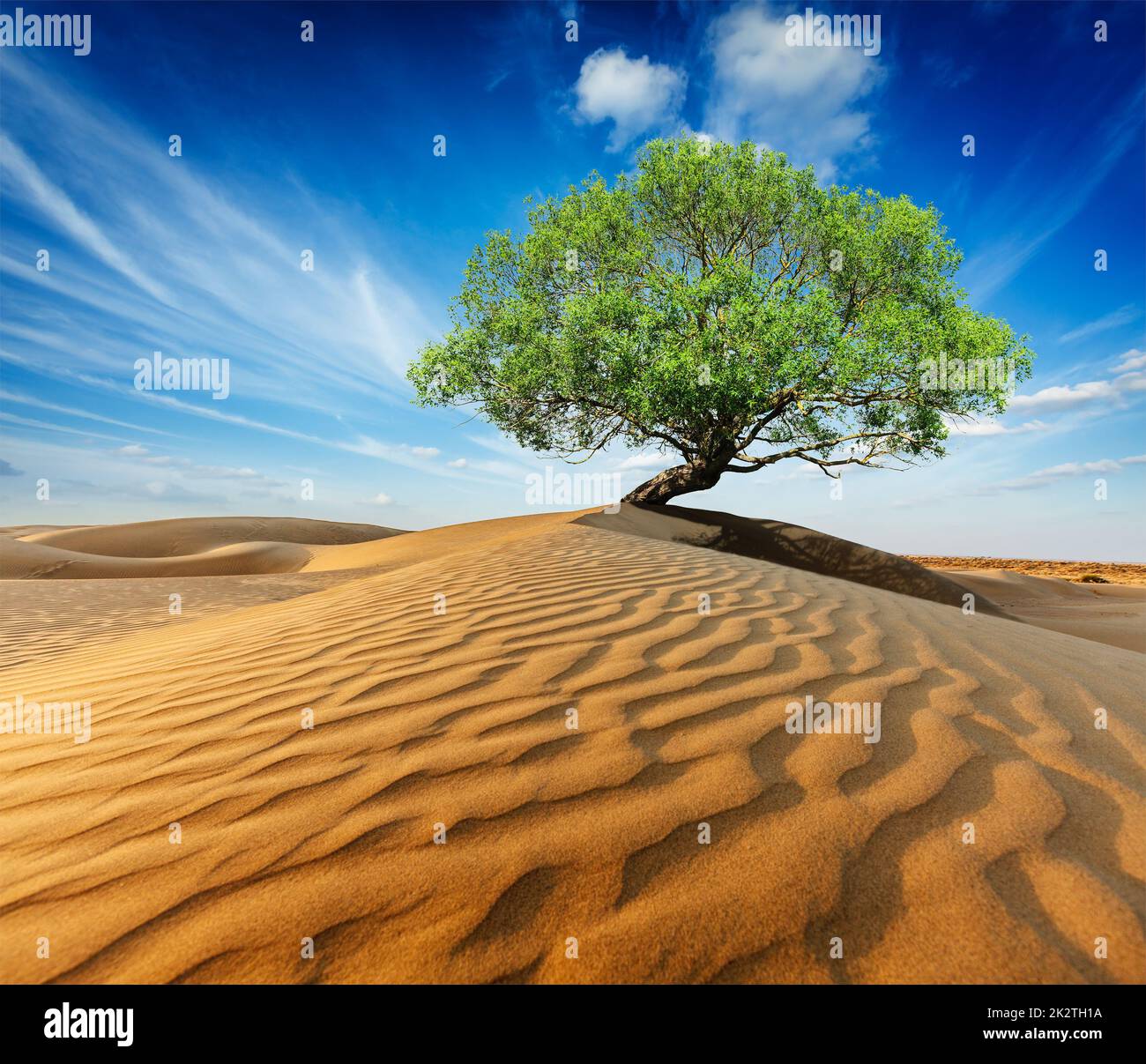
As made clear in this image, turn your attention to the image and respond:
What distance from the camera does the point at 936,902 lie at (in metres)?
1.30

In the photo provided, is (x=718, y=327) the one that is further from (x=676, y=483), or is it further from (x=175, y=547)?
(x=175, y=547)

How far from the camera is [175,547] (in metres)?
21.8

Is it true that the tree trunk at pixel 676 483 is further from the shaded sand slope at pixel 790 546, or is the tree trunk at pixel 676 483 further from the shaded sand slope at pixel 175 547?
the shaded sand slope at pixel 175 547

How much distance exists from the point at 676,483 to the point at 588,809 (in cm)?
1393

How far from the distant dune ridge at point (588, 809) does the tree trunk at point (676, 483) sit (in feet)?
36.7

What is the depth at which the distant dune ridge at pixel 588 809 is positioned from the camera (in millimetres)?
1221

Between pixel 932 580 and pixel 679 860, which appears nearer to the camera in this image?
pixel 679 860

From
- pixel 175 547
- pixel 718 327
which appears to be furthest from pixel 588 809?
pixel 175 547

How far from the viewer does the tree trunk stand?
572 inches

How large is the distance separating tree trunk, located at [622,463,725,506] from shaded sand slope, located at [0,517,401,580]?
374 inches
